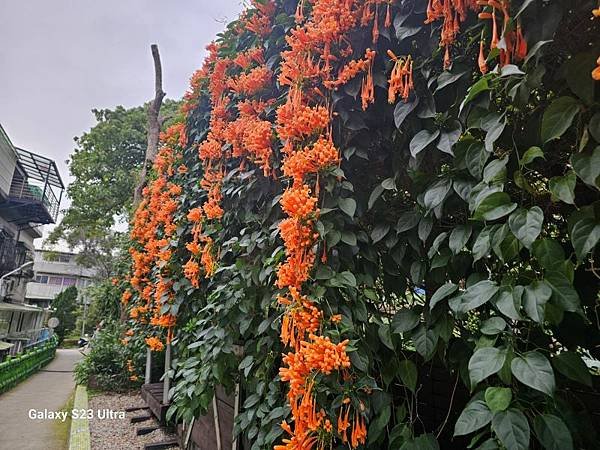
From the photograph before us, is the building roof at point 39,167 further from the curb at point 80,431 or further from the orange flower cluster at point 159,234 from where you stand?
the orange flower cluster at point 159,234

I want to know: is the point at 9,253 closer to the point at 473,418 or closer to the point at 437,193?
the point at 437,193

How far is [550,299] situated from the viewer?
0.69 meters

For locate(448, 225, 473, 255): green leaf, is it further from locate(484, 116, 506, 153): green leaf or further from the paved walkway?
the paved walkway

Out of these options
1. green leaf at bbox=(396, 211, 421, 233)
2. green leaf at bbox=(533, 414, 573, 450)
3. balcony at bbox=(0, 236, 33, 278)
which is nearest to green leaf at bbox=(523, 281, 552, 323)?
green leaf at bbox=(533, 414, 573, 450)

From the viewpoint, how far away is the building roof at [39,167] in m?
14.1

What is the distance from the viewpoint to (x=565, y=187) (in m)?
0.70

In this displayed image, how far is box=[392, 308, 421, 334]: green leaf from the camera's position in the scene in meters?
1.06

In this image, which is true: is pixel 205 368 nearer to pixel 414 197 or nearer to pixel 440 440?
pixel 440 440

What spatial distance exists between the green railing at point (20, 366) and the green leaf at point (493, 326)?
10.6 metres

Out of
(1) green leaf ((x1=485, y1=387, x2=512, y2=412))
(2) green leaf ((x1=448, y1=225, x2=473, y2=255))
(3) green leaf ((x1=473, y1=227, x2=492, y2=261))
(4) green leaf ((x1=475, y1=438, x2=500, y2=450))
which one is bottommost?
(4) green leaf ((x1=475, y1=438, x2=500, y2=450))

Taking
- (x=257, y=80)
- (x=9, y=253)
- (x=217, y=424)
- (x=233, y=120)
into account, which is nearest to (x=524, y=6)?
(x=257, y=80)

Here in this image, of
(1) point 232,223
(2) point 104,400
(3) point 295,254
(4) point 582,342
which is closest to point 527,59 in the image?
(4) point 582,342

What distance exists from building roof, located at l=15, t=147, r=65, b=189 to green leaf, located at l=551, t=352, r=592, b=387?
17361mm

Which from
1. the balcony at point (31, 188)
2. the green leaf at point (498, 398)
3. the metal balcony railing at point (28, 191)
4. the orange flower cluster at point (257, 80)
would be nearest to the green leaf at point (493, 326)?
the green leaf at point (498, 398)
